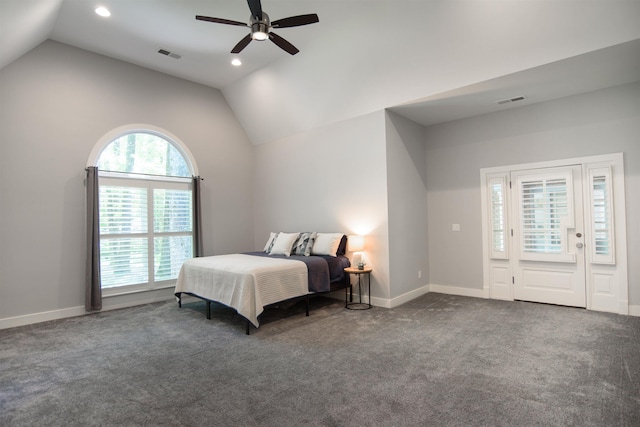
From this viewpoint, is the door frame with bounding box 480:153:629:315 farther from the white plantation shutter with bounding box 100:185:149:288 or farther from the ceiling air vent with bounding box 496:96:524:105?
the white plantation shutter with bounding box 100:185:149:288

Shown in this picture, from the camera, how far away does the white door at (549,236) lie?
15.0 ft

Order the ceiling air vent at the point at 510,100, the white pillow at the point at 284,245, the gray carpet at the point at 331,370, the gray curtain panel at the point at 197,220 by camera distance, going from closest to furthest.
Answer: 1. the gray carpet at the point at 331,370
2. the ceiling air vent at the point at 510,100
3. the white pillow at the point at 284,245
4. the gray curtain panel at the point at 197,220

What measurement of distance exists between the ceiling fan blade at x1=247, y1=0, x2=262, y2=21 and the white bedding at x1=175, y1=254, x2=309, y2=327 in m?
2.60

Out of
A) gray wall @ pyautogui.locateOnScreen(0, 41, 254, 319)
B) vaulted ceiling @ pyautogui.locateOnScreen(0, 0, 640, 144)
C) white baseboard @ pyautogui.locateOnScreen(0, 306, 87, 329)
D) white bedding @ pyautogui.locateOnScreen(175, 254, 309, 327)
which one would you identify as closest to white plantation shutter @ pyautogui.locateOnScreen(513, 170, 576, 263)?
vaulted ceiling @ pyautogui.locateOnScreen(0, 0, 640, 144)

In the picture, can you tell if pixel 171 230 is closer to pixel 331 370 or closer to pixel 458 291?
pixel 331 370

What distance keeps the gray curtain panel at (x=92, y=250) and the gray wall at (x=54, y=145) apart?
0.15 metres

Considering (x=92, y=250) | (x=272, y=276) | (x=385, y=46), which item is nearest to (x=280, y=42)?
(x=385, y=46)

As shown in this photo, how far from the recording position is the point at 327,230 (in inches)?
224

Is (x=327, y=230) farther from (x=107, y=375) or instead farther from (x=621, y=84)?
(x=621, y=84)

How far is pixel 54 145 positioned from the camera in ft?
15.2

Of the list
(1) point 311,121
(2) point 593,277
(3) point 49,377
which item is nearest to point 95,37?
(1) point 311,121

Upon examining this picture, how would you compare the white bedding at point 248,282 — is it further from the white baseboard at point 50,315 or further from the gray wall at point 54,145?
the gray wall at point 54,145

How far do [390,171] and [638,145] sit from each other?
2.99 metres

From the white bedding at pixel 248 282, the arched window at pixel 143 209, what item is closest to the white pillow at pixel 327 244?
the white bedding at pixel 248 282
